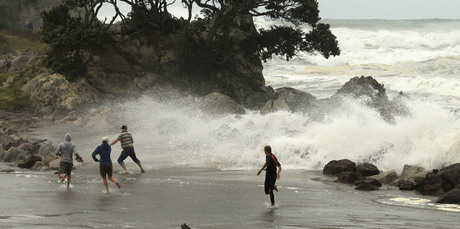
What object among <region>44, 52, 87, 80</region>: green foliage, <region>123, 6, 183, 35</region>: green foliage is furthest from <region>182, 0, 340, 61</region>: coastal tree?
<region>44, 52, 87, 80</region>: green foliage

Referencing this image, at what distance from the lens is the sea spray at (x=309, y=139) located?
21719 millimetres

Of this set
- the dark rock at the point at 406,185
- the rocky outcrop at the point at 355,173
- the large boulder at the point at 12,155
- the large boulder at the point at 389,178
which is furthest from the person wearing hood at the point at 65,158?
the dark rock at the point at 406,185

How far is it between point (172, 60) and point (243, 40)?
14.7ft

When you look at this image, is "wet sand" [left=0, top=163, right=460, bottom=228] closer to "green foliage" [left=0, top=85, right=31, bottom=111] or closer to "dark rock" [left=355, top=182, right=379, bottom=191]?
"dark rock" [left=355, top=182, right=379, bottom=191]

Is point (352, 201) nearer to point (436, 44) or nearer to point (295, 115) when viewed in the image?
point (295, 115)

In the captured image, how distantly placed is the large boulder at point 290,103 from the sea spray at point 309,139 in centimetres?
216

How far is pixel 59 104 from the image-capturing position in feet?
119

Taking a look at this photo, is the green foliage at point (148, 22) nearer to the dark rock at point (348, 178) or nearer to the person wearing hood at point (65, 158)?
the person wearing hood at point (65, 158)

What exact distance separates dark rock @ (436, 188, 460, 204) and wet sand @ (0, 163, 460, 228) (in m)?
0.51

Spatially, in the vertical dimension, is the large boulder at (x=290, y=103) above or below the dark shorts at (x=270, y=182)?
A: above

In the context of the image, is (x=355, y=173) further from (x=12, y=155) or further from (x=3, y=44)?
(x=3, y=44)

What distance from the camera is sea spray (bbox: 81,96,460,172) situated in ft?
71.3

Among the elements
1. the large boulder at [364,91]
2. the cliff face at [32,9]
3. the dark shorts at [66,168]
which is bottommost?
the dark shorts at [66,168]

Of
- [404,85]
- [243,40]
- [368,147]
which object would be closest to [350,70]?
[404,85]
